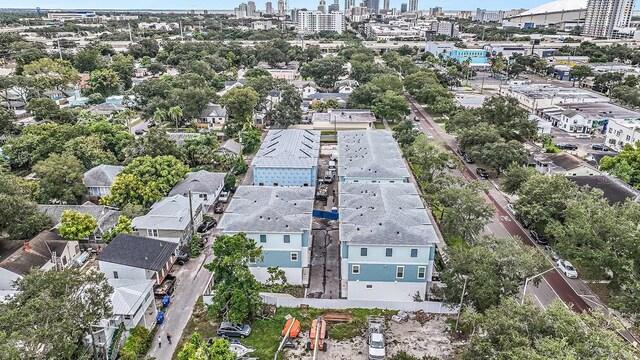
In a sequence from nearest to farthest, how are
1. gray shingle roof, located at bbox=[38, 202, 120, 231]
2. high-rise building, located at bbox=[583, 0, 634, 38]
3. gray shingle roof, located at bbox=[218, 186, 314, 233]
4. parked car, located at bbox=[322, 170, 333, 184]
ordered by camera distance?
gray shingle roof, located at bbox=[218, 186, 314, 233], gray shingle roof, located at bbox=[38, 202, 120, 231], parked car, located at bbox=[322, 170, 333, 184], high-rise building, located at bbox=[583, 0, 634, 38]

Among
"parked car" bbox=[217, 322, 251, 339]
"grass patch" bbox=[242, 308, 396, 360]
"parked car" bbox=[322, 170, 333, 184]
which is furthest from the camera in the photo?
"parked car" bbox=[322, 170, 333, 184]

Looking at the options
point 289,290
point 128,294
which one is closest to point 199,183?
Answer: point 289,290

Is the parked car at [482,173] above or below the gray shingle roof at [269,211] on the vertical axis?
below

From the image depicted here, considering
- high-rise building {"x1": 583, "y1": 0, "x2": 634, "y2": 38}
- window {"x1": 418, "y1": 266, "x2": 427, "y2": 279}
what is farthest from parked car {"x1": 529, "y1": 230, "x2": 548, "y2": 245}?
high-rise building {"x1": 583, "y1": 0, "x2": 634, "y2": 38}

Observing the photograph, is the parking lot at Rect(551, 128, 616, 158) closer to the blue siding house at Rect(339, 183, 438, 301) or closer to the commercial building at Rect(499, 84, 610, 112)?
the commercial building at Rect(499, 84, 610, 112)

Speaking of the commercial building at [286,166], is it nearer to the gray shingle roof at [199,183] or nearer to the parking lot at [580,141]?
the gray shingle roof at [199,183]

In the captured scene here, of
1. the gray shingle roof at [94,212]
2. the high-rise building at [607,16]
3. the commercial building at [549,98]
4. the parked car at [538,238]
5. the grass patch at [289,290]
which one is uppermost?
the high-rise building at [607,16]

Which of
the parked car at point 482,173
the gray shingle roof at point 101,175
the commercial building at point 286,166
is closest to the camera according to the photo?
the gray shingle roof at point 101,175

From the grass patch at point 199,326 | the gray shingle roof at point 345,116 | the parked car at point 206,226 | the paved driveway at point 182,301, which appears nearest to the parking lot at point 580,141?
the gray shingle roof at point 345,116

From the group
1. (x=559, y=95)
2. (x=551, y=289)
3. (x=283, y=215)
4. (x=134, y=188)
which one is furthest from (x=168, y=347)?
(x=559, y=95)
